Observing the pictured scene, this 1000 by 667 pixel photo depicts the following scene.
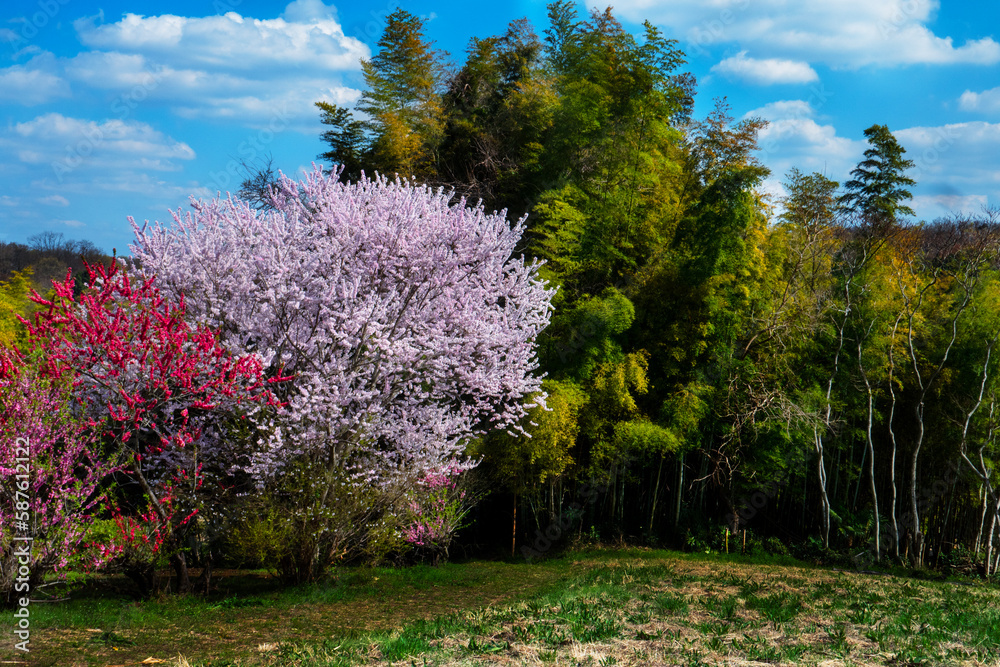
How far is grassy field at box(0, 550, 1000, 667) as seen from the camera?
473 cm

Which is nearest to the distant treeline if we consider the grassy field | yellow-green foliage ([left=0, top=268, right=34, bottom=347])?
yellow-green foliage ([left=0, top=268, right=34, bottom=347])

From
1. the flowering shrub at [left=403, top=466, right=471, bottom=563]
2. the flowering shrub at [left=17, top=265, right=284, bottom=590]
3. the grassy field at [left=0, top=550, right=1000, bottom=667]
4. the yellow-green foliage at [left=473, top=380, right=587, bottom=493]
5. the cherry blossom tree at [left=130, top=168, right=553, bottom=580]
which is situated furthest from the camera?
the yellow-green foliage at [left=473, top=380, right=587, bottom=493]

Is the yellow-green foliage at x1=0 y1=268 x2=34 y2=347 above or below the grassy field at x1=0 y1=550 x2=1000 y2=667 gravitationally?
above

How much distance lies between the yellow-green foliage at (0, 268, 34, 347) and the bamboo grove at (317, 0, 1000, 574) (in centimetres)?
1471

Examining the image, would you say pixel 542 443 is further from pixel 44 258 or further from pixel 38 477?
pixel 44 258

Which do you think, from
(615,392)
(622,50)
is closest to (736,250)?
(615,392)

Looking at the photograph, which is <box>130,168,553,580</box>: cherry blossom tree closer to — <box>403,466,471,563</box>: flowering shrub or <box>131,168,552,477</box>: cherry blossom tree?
<box>131,168,552,477</box>: cherry blossom tree

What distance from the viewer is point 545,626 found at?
17.6 feet

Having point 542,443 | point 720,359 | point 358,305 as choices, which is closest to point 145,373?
point 358,305

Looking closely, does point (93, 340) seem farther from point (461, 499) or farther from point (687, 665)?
point (461, 499)

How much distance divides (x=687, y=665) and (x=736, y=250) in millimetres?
10485

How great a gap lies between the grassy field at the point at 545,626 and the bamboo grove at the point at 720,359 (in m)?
5.46

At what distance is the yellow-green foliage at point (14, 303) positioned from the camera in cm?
2088

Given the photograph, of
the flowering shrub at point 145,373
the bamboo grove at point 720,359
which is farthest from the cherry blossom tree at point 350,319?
the bamboo grove at point 720,359
